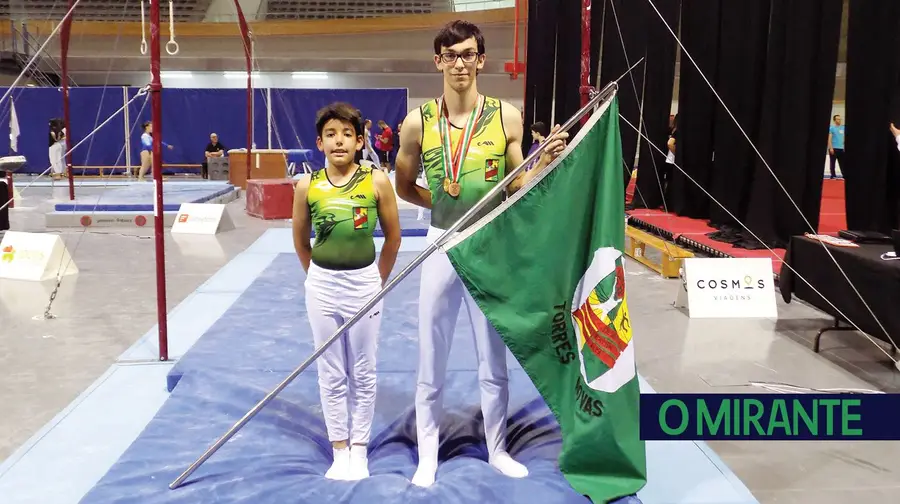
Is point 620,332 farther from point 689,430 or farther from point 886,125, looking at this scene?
point 886,125

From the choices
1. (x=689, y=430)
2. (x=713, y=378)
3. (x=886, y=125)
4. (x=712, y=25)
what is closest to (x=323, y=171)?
(x=689, y=430)

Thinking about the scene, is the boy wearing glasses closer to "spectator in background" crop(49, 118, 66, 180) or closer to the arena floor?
the arena floor

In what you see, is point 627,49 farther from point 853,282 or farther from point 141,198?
point 141,198

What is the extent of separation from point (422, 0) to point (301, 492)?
1958 centimetres

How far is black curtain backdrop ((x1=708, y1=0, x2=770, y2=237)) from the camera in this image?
7.24 m

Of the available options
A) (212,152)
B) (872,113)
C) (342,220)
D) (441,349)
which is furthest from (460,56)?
(212,152)

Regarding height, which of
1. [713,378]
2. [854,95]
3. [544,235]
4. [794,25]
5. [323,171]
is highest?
[794,25]

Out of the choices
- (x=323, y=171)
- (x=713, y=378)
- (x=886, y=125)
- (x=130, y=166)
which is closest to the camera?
(x=323, y=171)

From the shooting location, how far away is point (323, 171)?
2324 millimetres

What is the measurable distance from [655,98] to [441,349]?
29.0 ft

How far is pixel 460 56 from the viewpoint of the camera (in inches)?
85.3

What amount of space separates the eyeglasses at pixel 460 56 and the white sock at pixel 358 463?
4.21 feet

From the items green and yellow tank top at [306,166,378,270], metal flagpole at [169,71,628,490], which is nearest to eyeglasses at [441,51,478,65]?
metal flagpole at [169,71,628,490]

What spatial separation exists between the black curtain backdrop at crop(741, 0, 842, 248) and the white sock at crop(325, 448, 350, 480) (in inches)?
206
